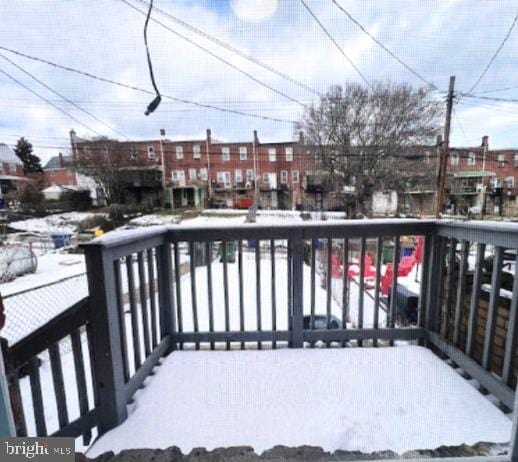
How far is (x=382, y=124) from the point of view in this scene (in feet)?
3.80

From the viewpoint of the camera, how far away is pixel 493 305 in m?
1.29

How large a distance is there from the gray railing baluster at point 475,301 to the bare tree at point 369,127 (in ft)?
2.01

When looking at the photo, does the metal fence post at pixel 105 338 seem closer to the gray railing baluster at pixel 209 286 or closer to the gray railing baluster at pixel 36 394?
the gray railing baluster at pixel 36 394

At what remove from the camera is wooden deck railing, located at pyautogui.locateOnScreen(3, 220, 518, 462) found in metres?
1.15

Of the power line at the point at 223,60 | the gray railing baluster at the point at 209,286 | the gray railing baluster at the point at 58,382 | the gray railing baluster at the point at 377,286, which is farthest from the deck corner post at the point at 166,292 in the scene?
the gray railing baluster at the point at 377,286

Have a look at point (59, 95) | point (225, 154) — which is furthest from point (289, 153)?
point (59, 95)

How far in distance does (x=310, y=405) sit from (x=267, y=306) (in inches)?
36.9

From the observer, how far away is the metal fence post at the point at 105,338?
3.58 ft

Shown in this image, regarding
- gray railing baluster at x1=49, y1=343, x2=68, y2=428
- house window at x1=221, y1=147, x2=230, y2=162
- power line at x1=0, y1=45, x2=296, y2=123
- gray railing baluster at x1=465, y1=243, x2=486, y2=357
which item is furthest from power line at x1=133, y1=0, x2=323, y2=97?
gray railing baluster at x1=49, y1=343, x2=68, y2=428

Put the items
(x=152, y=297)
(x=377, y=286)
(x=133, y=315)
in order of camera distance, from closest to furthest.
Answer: (x=133, y=315) → (x=152, y=297) → (x=377, y=286)

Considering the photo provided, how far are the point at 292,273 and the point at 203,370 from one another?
0.78m

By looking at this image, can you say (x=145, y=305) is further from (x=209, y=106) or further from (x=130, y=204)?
(x=209, y=106)

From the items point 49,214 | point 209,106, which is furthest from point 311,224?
point 49,214

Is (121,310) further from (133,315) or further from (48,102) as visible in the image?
(48,102)
